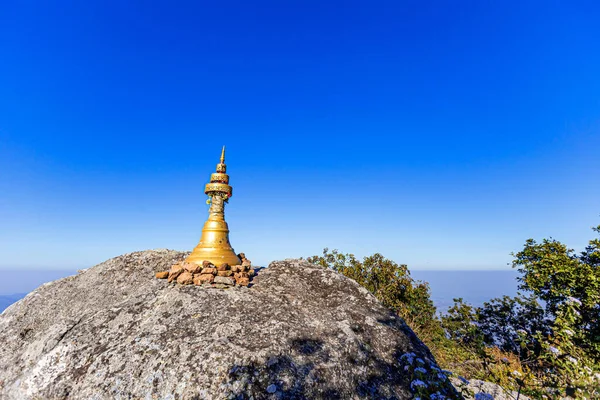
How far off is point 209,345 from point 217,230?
3081mm

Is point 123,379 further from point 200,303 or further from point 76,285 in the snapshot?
point 76,285

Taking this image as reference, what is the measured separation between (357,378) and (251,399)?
159 centimetres

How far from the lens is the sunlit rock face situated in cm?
364

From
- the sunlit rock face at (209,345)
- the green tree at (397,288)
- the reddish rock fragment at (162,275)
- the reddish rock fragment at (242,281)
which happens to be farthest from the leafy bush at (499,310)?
the reddish rock fragment at (162,275)

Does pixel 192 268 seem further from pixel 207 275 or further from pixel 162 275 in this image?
pixel 162 275

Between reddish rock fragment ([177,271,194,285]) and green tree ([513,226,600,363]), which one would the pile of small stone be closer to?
reddish rock fragment ([177,271,194,285])


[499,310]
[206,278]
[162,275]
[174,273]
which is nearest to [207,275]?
[206,278]

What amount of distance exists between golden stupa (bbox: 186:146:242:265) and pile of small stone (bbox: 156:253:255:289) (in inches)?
8.5

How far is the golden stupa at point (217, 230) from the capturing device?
632 cm

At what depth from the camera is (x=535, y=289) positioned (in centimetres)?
1445

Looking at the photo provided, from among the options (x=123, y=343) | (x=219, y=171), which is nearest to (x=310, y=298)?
(x=123, y=343)

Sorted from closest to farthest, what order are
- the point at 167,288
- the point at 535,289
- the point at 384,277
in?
the point at 167,288 < the point at 535,289 < the point at 384,277

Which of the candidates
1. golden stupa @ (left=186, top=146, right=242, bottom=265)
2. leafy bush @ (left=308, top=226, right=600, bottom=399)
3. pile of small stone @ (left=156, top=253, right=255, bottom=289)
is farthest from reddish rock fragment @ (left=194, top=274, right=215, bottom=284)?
leafy bush @ (left=308, top=226, right=600, bottom=399)

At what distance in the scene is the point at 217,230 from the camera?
669 centimetres
